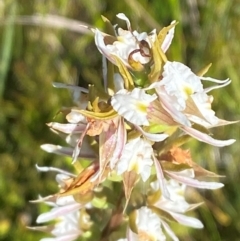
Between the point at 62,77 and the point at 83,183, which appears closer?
the point at 83,183

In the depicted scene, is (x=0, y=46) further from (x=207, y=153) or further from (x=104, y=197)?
(x=104, y=197)

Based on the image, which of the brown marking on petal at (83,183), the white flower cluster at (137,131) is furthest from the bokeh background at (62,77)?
the brown marking on petal at (83,183)

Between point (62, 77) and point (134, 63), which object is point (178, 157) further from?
point (62, 77)

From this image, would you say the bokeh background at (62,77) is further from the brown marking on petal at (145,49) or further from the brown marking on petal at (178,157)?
the brown marking on petal at (145,49)

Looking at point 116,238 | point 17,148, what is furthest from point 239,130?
point 116,238

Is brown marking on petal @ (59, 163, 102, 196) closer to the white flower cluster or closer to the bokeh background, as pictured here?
the white flower cluster

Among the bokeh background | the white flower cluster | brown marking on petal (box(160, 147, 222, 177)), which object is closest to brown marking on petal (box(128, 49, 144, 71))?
the white flower cluster

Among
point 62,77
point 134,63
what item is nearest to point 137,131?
point 134,63
